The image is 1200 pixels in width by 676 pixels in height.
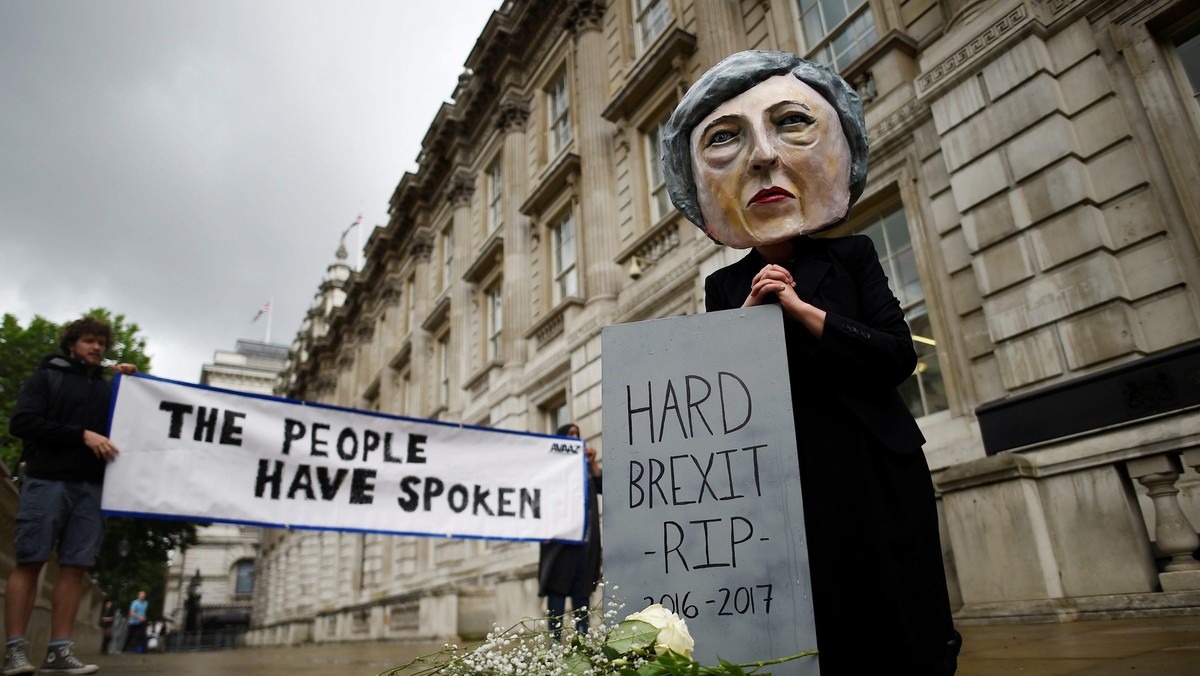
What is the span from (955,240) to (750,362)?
5950 mm

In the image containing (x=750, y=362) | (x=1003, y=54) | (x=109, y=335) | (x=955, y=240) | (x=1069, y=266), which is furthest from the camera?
(x=955, y=240)

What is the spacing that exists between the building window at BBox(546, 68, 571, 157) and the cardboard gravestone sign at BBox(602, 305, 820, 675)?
1433cm

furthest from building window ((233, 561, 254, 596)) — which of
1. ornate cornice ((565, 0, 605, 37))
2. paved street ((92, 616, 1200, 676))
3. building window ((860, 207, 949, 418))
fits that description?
paved street ((92, 616, 1200, 676))

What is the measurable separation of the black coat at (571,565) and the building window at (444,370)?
531 inches

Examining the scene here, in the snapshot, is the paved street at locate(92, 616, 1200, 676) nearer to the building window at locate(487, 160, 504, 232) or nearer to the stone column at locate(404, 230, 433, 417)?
the building window at locate(487, 160, 504, 232)

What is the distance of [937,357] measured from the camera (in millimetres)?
7016

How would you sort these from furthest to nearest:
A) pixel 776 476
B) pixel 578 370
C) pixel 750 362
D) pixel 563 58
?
pixel 563 58
pixel 578 370
pixel 750 362
pixel 776 476

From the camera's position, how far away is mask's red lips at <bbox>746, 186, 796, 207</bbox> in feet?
6.46

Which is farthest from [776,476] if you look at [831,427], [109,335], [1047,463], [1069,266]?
[1069,266]

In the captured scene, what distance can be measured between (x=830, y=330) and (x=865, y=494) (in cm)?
40

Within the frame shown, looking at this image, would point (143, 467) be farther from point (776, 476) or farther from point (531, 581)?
point (531, 581)

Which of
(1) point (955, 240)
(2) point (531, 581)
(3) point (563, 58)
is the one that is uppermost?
(3) point (563, 58)

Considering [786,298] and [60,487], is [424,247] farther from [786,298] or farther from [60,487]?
[786,298]

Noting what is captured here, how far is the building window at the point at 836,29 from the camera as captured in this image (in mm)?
8500
